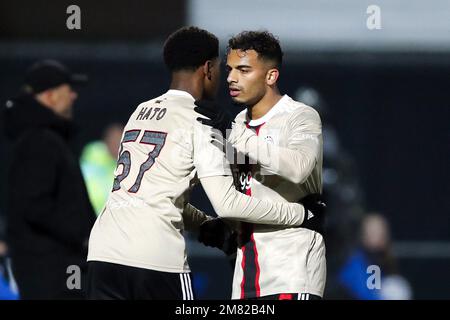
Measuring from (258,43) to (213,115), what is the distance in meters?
0.53

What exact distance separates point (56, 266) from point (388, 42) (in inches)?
282

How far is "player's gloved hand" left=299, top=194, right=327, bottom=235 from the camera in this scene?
17.5 feet

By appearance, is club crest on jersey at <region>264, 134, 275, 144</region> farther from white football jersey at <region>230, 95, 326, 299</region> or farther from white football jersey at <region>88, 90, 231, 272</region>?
white football jersey at <region>88, 90, 231, 272</region>

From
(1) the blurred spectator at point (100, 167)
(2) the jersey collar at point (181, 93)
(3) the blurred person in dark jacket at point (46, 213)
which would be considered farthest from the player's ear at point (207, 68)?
(1) the blurred spectator at point (100, 167)

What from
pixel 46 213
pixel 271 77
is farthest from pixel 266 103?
pixel 46 213

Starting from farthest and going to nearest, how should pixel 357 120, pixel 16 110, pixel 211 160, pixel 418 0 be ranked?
pixel 418 0
pixel 357 120
pixel 16 110
pixel 211 160

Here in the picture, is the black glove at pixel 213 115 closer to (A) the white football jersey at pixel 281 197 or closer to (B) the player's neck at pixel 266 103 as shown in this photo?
(A) the white football jersey at pixel 281 197

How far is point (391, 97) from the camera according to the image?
12.5 meters

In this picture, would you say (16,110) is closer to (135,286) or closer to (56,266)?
(56,266)

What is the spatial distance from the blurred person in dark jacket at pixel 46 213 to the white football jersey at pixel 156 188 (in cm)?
143

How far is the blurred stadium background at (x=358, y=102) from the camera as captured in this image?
11781 mm

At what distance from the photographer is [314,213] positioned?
211 inches

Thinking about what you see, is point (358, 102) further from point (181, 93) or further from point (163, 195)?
point (163, 195)
